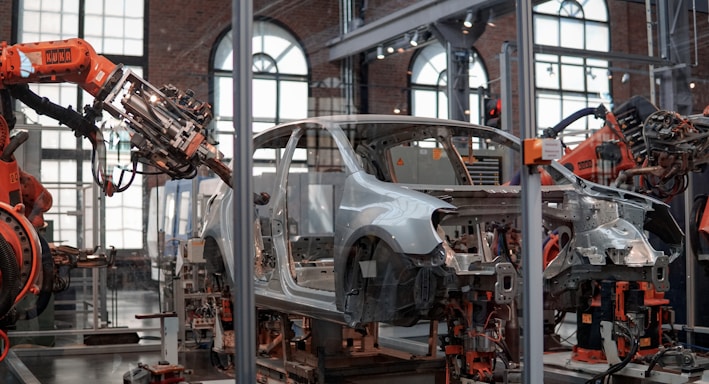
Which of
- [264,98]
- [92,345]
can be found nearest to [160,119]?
[264,98]

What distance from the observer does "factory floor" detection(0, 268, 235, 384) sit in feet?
18.1

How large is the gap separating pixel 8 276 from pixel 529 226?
8.68ft

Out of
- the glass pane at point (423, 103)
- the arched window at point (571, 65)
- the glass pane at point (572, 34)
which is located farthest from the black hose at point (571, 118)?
the glass pane at point (423, 103)

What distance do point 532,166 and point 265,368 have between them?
1.67 m

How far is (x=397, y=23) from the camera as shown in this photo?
15.9 feet

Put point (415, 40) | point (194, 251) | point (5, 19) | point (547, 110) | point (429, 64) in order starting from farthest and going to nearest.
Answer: point (194, 251) → point (547, 110) → point (429, 64) → point (415, 40) → point (5, 19)

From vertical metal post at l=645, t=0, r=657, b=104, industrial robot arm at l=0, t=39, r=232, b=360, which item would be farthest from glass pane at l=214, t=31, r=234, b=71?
vertical metal post at l=645, t=0, r=657, b=104

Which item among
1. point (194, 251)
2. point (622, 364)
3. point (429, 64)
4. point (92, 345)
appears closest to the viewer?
point (429, 64)

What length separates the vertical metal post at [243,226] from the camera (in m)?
3.53

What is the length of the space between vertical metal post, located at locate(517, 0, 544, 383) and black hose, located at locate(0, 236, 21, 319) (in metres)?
2.58

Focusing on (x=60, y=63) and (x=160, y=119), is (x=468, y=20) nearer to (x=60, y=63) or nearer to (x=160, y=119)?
(x=160, y=119)

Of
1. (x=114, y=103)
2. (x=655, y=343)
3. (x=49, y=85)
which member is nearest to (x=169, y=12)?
(x=114, y=103)

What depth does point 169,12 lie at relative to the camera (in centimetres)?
420

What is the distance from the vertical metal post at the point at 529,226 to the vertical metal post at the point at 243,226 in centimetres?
152
